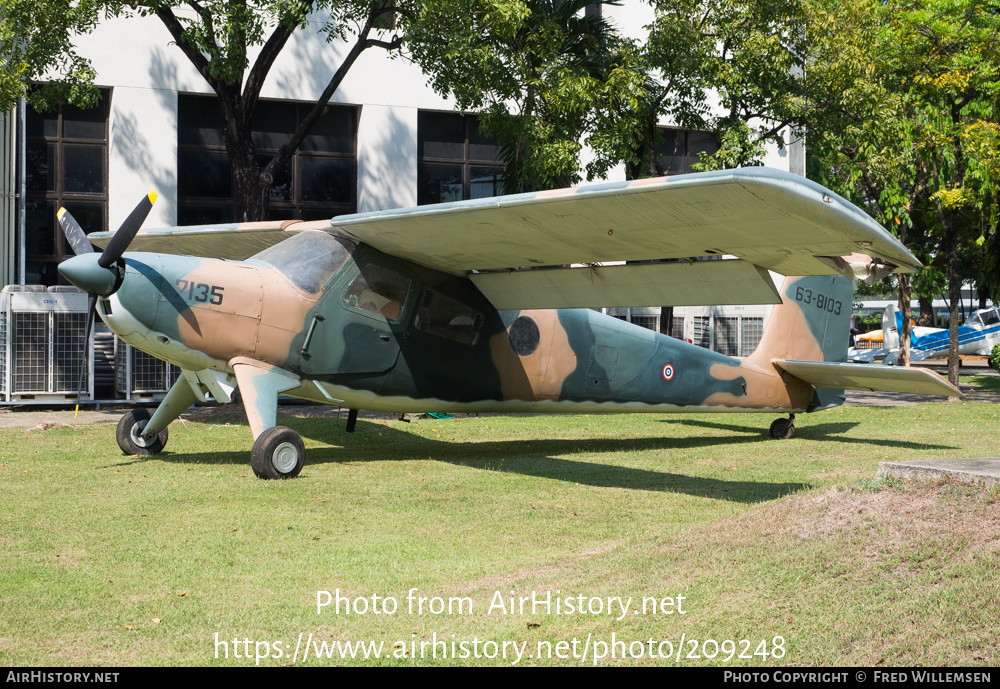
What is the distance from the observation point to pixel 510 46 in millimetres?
16828

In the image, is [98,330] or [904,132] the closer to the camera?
[98,330]

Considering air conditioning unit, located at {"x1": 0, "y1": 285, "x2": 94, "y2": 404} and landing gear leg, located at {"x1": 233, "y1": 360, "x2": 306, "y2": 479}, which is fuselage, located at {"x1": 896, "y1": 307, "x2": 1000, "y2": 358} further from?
landing gear leg, located at {"x1": 233, "y1": 360, "x2": 306, "y2": 479}

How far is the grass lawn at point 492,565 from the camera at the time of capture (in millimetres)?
4102

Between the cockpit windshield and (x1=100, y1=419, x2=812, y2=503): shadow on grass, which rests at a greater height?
the cockpit windshield

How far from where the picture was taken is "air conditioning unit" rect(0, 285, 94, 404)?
1609cm

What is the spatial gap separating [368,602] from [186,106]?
18.9 meters

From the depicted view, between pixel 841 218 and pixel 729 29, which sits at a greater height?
pixel 729 29

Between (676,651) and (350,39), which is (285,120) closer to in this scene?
(350,39)

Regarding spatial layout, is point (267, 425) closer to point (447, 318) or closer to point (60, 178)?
point (447, 318)

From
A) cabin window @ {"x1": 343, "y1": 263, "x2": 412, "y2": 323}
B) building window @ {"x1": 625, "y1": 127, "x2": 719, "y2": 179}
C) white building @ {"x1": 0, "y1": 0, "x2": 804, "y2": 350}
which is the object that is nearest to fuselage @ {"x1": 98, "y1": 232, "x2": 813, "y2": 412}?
cabin window @ {"x1": 343, "y1": 263, "x2": 412, "y2": 323}

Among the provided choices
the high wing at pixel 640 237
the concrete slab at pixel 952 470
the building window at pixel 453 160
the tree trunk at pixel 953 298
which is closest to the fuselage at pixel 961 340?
the tree trunk at pixel 953 298

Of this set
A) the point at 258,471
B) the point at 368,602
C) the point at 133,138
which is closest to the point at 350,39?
the point at 133,138

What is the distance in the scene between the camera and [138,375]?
16922 mm

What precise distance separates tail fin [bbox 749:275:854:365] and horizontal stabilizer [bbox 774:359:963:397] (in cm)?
28
